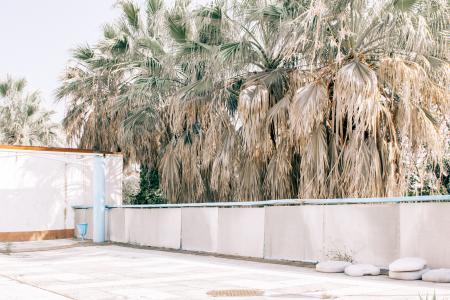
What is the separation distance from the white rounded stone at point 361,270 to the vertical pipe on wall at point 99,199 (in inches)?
477

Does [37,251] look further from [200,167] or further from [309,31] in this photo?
[309,31]

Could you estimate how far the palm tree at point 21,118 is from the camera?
115 feet

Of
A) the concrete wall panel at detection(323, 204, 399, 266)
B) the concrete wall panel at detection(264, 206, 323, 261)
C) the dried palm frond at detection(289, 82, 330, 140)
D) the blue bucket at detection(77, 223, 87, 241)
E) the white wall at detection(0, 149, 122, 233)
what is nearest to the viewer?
the concrete wall panel at detection(323, 204, 399, 266)

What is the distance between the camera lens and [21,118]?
35.9m

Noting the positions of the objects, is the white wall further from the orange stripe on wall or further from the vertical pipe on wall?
the vertical pipe on wall

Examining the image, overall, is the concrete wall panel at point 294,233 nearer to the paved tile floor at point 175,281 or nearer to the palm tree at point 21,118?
the paved tile floor at point 175,281

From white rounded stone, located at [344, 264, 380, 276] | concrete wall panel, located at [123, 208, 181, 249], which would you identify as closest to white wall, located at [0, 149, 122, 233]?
concrete wall panel, located at [123, 208, 181, 249]

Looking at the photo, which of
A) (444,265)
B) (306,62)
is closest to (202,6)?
(306,62)

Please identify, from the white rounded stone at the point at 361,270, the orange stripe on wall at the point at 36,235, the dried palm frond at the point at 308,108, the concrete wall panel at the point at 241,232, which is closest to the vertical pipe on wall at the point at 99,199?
the orange stripe on wall at the point at 36,235

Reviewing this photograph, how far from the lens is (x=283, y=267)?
12406 mm

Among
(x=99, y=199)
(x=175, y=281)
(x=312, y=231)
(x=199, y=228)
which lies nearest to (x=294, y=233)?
(x=312, y=231)

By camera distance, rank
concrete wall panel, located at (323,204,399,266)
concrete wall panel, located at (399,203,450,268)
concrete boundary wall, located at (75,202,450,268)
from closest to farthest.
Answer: concrete wall panel, located at (399,203,450,268) < concrete boundary wall, located at (75,202,450,268) < concrete wall panel, located at (323,204,399,266)

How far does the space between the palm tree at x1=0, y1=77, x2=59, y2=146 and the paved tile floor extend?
2103cm

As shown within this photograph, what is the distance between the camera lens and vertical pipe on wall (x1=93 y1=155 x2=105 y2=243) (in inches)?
835
